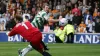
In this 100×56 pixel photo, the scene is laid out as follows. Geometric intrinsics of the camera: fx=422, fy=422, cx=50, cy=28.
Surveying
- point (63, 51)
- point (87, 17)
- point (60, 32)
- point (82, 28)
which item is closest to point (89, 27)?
point (82, 28)

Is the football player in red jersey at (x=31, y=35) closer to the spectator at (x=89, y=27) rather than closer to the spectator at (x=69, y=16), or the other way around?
the spectator at (x=89, y=27)

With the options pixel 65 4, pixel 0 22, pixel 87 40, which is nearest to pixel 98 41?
pixel 87 40

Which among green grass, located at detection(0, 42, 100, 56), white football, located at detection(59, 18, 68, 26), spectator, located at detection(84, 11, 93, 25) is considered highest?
spectator, located at detection(84, 11, 93, 25)

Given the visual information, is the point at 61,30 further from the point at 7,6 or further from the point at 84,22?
the point at 7,6

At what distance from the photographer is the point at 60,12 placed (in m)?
27.5

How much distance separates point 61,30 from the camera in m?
25.4

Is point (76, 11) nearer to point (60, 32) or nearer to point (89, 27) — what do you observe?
point (89, 27)

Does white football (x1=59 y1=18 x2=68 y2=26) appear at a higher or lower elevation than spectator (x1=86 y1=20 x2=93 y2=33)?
higher

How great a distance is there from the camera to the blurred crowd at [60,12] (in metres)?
26.2

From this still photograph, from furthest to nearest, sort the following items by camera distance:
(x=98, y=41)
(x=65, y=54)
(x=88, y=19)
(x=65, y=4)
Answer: (x=65, y=4) → (x=88, y=19) → (x=98, y=41) → (x=65, y=54)

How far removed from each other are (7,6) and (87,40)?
7.65m

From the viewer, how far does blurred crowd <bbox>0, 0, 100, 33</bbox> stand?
26.2 meters

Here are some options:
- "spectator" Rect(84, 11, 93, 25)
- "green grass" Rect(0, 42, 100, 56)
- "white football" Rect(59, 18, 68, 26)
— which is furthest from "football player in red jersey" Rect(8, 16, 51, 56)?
"spectator" Rect(84, 11, 93, 25)

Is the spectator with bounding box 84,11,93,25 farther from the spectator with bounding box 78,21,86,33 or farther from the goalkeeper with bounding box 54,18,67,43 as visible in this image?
the goalkeeper with bounding box 54,18,67,43
